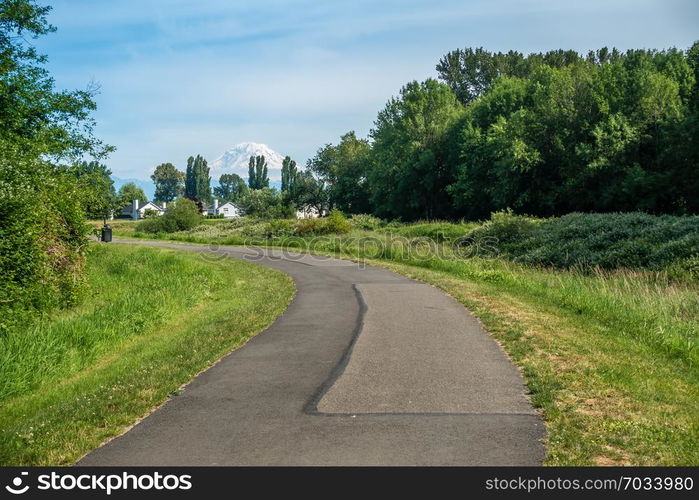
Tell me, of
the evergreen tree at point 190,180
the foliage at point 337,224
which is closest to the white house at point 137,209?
the evergreen tree at point 190,180

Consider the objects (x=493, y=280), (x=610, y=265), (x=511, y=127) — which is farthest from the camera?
(x=511, y=127)

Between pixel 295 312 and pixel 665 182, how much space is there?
3356 centimetres

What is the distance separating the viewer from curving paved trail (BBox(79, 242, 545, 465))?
17.7ft

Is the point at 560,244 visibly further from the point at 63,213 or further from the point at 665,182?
the point at 63,213

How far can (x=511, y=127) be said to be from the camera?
50.1 metres

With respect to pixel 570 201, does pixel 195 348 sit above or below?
below

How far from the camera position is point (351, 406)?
6.90 m

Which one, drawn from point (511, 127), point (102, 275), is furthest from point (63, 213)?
point (511, 127)

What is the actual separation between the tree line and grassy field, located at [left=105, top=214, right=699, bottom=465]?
20.0 meters

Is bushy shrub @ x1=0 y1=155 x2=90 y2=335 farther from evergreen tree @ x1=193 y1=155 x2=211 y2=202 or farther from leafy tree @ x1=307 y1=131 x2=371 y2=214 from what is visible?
evergreen tree @ x1=193 y1=155 x2=211 y2=202

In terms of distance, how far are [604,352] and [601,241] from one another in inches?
730

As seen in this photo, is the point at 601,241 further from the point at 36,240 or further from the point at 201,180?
the point at 201,180
